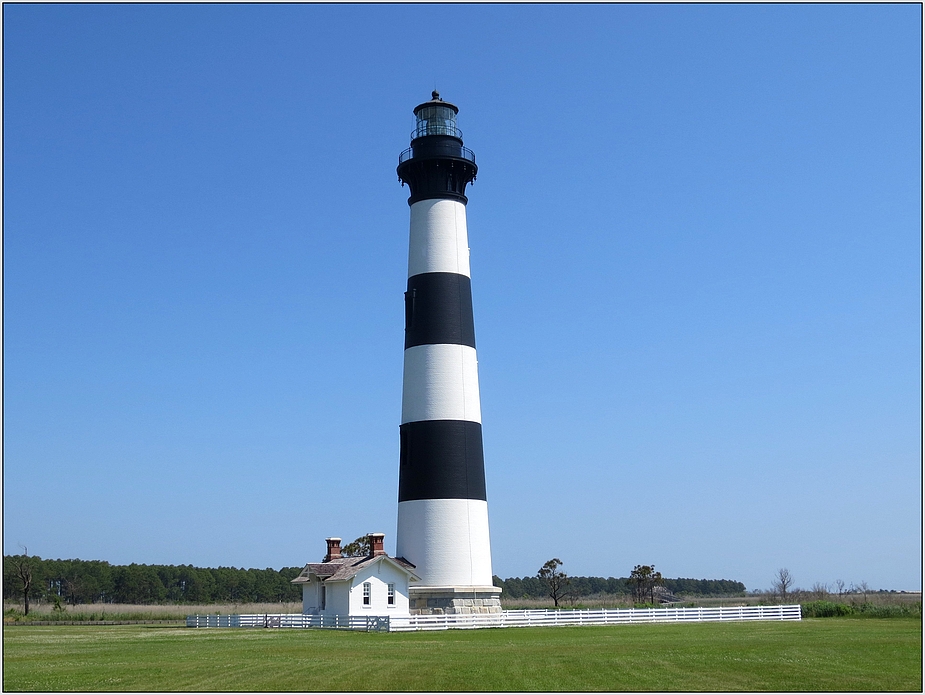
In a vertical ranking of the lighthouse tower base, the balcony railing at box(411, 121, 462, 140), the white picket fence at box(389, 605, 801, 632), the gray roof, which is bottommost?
the white picket fence at box(389, 605, 801, 632)

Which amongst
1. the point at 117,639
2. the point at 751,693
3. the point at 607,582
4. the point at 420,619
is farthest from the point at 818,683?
the point at 607,582

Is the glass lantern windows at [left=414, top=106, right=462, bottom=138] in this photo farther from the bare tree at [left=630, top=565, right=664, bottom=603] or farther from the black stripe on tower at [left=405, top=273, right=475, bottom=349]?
the bare tree at [left=630, top=565, right=664, bottom=603]

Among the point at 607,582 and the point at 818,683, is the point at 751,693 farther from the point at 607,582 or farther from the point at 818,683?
the point at 607,582

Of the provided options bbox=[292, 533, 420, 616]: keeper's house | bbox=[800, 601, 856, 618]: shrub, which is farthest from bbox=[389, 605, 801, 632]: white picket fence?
bbox=[800, 601, 856, 618]: shrub

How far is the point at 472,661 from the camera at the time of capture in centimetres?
2095

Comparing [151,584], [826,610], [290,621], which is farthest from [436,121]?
[151,584]

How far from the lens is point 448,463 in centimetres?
3578

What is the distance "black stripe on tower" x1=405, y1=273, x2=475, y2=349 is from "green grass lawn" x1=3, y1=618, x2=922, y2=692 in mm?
11433

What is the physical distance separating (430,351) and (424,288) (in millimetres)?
2552

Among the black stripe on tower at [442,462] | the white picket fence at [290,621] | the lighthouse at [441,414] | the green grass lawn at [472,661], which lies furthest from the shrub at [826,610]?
the white picket fence at [290,621]

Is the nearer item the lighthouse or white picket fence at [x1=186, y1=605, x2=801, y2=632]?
white picket fence at [x1=186, y1=605, x2=801, y2=632]

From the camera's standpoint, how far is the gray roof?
118ft

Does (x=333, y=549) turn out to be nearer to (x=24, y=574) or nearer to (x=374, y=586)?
(x=374, y=586)

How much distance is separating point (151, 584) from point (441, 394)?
196 ft
